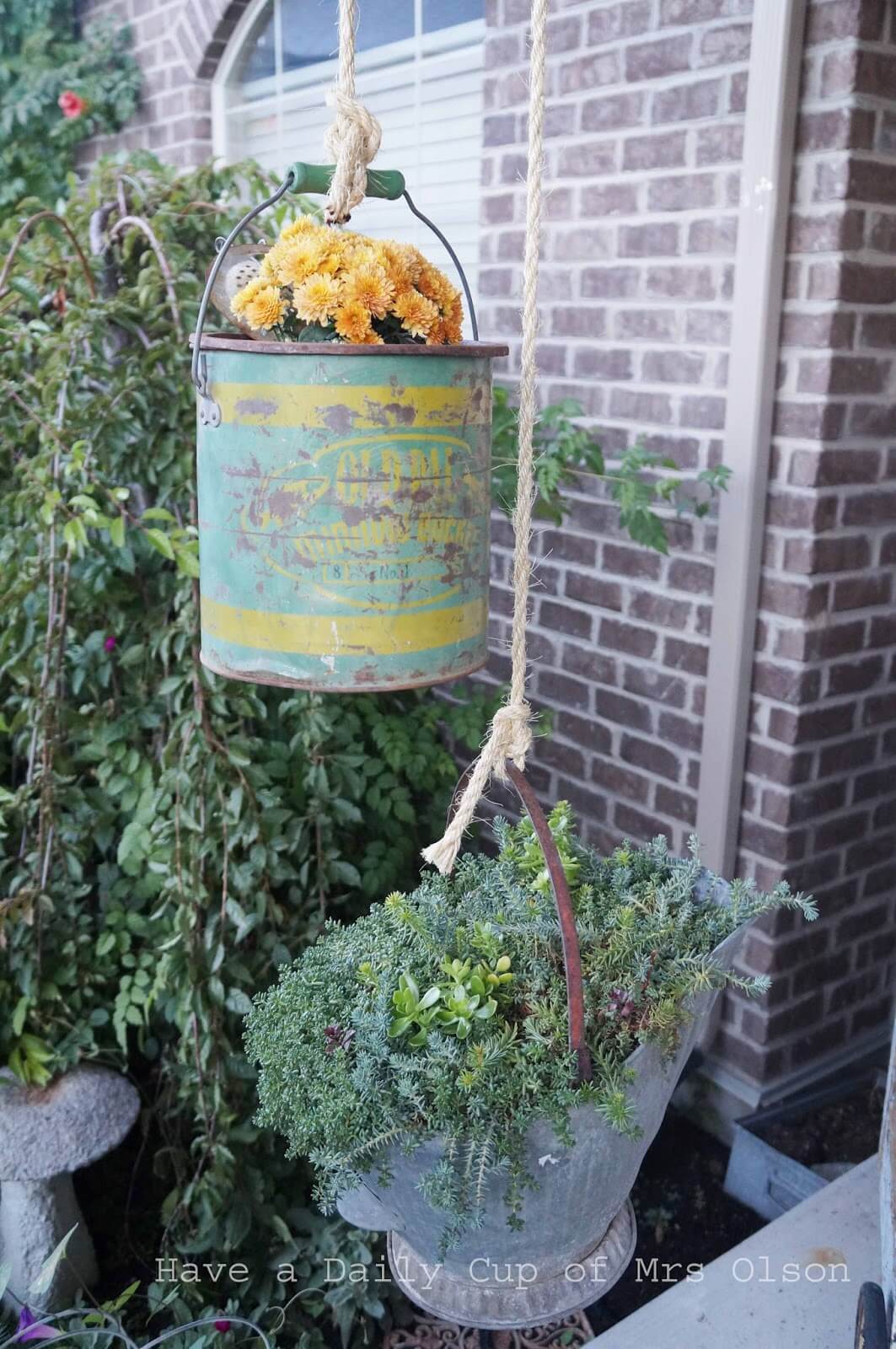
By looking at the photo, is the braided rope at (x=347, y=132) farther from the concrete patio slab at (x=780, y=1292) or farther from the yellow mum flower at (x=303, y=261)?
the concrete patio slab at (x=780, y=1292)

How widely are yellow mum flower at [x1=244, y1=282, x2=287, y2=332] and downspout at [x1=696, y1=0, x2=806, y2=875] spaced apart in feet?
4.14

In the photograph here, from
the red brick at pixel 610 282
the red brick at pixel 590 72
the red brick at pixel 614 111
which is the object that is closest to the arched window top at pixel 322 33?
the red brick at pixel 590 72

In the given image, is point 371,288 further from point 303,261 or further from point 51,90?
point 51,90

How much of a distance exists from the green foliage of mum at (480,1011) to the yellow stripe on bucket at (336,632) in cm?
34

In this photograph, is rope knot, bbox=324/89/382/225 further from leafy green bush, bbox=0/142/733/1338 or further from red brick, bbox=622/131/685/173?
red brick, bbox=622/131/685/173

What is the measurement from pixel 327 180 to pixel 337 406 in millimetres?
263

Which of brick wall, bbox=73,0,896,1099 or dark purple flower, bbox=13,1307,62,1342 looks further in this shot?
brick wall, bbox=73,0,896,1099

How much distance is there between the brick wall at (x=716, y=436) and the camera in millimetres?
2092

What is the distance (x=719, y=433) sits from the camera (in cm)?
227

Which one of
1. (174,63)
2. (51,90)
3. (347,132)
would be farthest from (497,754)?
(51,90)

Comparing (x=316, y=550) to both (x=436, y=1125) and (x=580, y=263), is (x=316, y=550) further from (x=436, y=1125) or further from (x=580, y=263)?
(x=580, y=263)

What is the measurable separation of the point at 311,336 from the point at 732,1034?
6.33 ft

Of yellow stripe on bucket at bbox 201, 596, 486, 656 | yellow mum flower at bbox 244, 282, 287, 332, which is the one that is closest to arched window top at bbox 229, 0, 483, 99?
yellow mum flower at bbox 244, 282, 287, 332

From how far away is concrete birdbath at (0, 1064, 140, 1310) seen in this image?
2.06 meters
